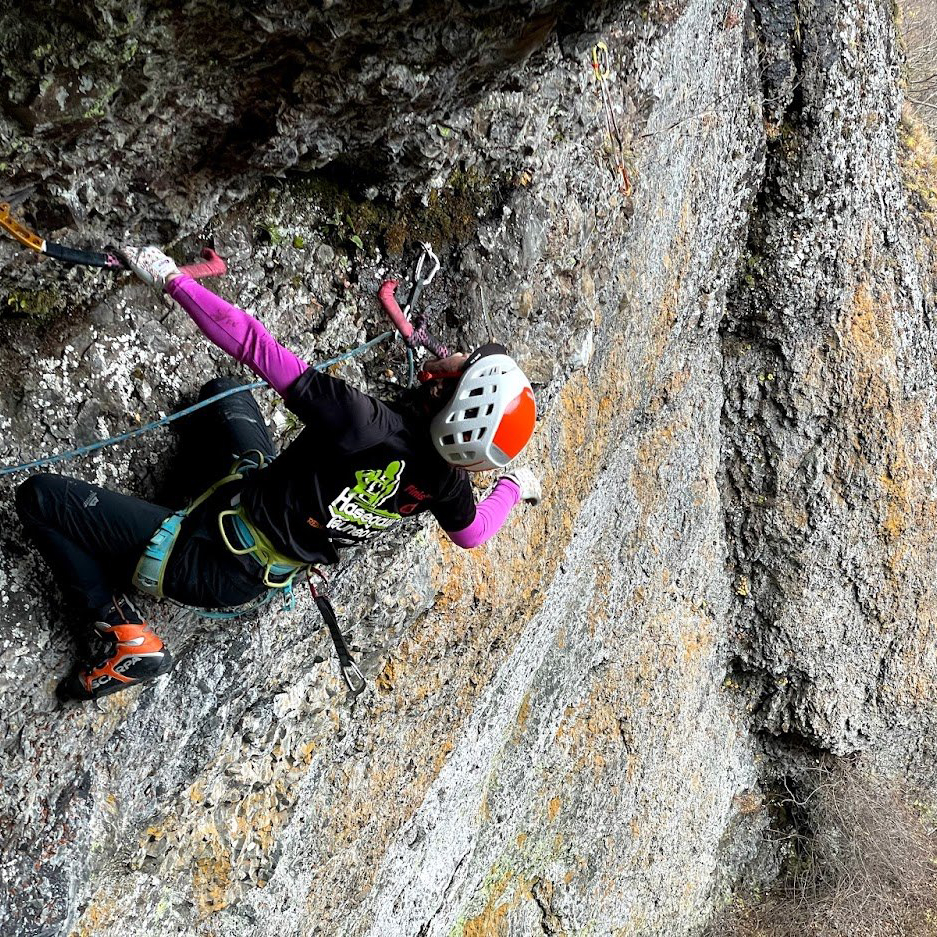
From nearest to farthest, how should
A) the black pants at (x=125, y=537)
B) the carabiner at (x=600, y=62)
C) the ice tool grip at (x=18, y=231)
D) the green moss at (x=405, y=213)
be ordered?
the ice tool grip at (x=18, y=231) < the black pants at (x=125, y=537) < the green moss at (x=405, y=213) < the carabiner at (x=600, y=62)

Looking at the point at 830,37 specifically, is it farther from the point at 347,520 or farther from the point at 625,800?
the point at 625,800

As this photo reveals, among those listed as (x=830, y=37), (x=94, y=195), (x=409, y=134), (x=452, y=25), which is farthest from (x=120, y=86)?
(x=830, y=37)

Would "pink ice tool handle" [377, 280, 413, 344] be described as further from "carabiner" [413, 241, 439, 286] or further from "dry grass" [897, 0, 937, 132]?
"dry grass" [897, 0, 937, 132]

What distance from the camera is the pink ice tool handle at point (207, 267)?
10.6ft

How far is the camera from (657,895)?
8.50 meters

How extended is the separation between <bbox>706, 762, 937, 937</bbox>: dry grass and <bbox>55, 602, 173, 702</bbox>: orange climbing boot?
8.80 metres

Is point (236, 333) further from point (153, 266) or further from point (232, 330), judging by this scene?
point (153, 266)

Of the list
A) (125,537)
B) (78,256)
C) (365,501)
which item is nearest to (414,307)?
(365,501)

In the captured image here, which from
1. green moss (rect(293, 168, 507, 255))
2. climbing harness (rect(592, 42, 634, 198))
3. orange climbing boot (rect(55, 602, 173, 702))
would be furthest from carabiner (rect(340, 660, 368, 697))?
climbing harness (rect(592, 42, 634, 198))

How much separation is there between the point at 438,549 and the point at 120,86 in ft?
9.30

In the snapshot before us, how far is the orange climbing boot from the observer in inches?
119

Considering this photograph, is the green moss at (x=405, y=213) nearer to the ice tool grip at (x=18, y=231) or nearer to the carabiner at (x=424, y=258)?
the carabiner at (x=424, y=258)

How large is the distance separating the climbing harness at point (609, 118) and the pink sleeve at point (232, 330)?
2.79 m

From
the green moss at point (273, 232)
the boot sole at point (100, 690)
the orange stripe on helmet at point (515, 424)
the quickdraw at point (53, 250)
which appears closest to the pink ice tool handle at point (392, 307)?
the green moss at point (273, 232)
